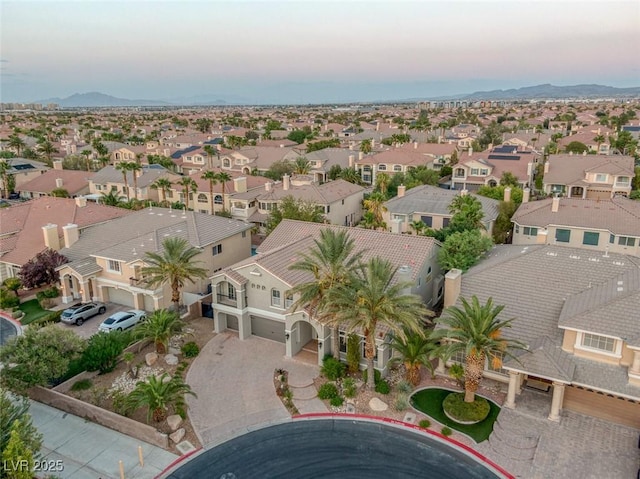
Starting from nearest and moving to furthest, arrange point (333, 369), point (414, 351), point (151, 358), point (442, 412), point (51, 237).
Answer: point (442, 412) → point (414, 351) → point (333, 369) → point (151, 358) → point (51, 237)

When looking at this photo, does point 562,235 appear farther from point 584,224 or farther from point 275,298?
point 275,298

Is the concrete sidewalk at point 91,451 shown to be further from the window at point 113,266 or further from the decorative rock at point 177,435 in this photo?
the window at point 113,266

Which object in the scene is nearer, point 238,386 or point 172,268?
point 238,386

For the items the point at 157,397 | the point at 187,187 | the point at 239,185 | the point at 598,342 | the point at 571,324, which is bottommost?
the point at 157,397

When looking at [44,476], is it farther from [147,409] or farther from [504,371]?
[504,371]

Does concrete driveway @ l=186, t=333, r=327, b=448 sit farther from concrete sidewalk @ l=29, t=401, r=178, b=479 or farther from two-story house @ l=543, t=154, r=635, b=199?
two-story house @ l=543, t=154, r=635, b=199

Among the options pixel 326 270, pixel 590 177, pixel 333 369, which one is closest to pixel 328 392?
pixel 333 369

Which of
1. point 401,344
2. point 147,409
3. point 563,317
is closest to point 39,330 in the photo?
point 147,409
